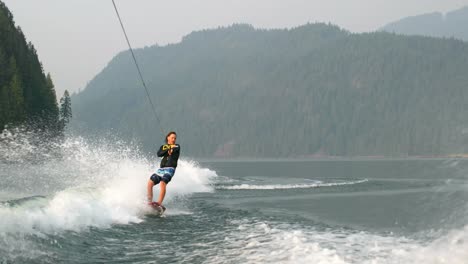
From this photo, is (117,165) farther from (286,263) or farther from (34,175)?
(286,263)

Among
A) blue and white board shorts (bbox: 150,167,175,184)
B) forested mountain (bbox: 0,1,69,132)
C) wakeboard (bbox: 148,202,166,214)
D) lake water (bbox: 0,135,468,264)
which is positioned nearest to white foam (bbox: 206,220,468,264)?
lake water (bbox: 0,135,468,264)

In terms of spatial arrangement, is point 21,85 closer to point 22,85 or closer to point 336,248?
point 22,85

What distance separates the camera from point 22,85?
64750 mm

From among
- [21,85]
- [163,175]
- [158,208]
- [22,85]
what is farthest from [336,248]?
[22,85]

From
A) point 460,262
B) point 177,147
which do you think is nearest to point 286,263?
point 460,262

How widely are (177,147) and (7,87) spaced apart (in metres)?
50.8

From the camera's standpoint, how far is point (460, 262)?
801 centimetres

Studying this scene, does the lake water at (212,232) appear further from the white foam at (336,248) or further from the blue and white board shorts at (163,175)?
the blue and white board shorts at (163,175)

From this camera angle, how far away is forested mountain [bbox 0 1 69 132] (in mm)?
59031

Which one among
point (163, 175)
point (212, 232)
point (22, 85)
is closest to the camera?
point (212, 232)

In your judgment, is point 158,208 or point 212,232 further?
point 158,208

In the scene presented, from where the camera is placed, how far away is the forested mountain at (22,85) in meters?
59.0

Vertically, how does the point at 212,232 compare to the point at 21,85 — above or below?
below

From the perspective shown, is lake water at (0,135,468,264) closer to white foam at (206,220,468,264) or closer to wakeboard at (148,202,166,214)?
white foam at (206,220,468,264)
